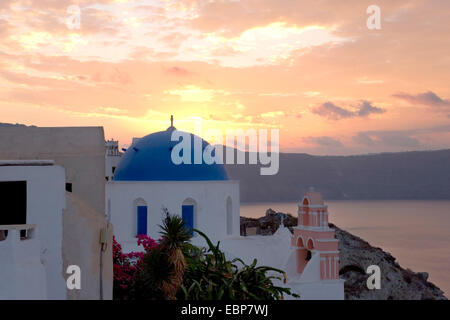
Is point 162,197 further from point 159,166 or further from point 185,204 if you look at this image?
point 159,166

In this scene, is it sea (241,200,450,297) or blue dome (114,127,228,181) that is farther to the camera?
sea (241,200,450,297)

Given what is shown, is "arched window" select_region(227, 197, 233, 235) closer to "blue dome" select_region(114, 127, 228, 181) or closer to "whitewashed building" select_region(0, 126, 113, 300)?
"blue dome" select_region(114, 127, 228, 181)

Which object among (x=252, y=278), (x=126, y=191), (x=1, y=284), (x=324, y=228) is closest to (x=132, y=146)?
(x=126, y=191)

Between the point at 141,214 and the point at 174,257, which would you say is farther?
the point at 141,214

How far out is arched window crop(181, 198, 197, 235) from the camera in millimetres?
28078

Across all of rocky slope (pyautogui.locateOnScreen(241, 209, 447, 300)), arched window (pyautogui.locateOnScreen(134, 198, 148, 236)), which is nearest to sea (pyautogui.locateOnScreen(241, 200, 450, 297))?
rocky slope (pyautogui.locateOnScreen(241, 209, 447, 300))

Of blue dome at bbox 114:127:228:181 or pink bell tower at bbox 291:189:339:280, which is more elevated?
blue dome at bbox 114:127:228:181

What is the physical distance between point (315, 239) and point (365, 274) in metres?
23.6

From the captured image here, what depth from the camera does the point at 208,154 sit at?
29.0 metres

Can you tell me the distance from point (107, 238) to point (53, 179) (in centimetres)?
267

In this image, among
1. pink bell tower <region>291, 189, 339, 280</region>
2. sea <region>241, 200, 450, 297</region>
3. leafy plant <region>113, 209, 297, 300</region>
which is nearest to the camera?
leafy plant <region>113, 209, 297, 300</region>

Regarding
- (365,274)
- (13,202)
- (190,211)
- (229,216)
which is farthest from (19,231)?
(365,274)

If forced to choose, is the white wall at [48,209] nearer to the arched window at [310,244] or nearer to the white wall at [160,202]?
the white wall at [160,202]

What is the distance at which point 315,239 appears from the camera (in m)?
25.6
